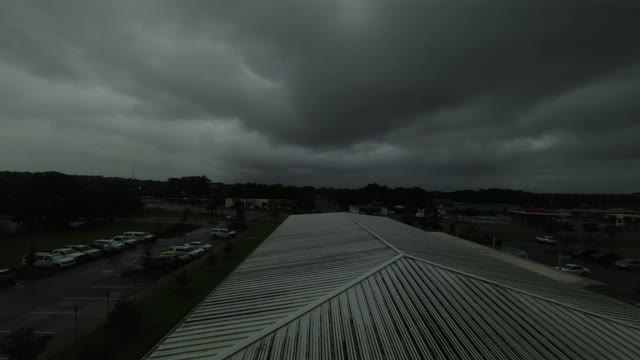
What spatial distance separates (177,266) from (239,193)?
93.0m

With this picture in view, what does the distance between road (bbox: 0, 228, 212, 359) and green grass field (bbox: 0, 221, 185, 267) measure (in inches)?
205

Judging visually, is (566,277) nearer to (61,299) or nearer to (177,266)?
(177,266)

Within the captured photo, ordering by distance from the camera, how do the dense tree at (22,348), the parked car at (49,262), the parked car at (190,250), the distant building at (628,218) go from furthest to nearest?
1. the distant building at (628,218)
2. the parked car at (190,250)
3. the parked car at (49,262)
4. the dense tree at (22,348)

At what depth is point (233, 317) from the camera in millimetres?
7574

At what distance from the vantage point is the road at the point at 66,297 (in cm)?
1359

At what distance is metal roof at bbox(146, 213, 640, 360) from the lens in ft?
18.4

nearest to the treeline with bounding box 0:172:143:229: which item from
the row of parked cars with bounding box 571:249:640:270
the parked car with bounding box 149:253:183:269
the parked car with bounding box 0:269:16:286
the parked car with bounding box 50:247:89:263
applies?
the parked car with bounding box 50:247:89:263

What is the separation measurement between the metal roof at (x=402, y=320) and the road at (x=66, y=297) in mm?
9517

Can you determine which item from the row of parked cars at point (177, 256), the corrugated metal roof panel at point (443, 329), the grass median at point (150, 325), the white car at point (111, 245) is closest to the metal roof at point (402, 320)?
the corrugated metal roof panel at point (443, 329)

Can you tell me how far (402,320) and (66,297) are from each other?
19.2 meters

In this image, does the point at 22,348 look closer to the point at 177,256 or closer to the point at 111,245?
the point at 177,256

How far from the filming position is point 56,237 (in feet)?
118

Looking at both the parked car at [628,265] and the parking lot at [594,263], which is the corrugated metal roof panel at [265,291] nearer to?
the parking lot at [594,263]

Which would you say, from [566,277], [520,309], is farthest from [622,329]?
[566,277]
